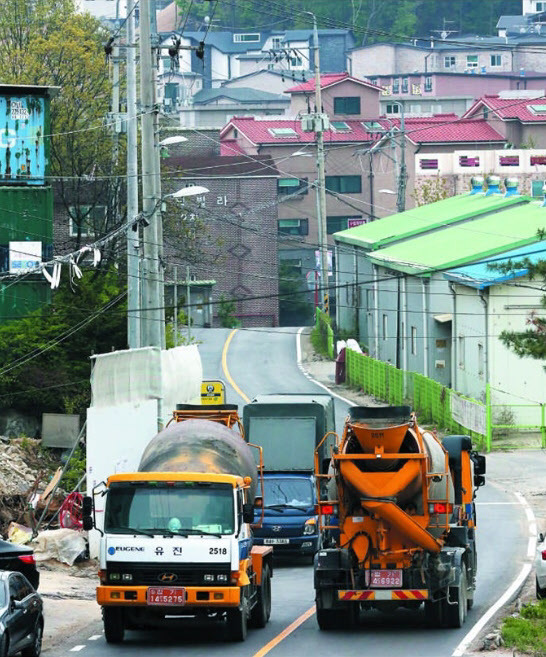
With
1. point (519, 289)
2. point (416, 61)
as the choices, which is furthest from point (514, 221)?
point (416, 61)

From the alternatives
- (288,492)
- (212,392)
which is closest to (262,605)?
(288,492)

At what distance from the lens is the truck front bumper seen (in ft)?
68.1

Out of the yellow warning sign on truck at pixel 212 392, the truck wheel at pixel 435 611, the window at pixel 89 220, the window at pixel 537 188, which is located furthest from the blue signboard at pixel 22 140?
the window at pixel 537 188

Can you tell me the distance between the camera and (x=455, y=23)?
187875mm

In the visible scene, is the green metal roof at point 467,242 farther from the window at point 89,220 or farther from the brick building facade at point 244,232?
the brick building facade at point 244,232

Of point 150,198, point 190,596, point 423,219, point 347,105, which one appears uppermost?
point 347,105

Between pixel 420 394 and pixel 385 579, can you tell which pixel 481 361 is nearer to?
pixel 420 394

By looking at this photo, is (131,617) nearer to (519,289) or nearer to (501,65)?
(519,289)

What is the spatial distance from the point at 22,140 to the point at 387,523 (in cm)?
3318

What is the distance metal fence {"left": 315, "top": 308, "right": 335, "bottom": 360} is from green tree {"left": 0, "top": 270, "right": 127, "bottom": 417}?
1043 inches

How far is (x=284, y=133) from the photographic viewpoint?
112 m

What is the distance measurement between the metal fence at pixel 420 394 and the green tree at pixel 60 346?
11.6m

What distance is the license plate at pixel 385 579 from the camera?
21.8 m

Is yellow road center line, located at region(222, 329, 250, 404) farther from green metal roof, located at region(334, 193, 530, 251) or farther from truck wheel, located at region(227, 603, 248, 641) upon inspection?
truck wheel, located at region(227, 603, 248, 641)
